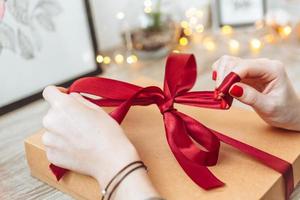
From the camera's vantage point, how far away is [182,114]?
63cm

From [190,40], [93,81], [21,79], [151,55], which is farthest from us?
[190,40]

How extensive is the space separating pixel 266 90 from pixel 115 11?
684 mm

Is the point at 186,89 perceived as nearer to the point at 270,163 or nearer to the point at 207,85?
the point at 270,163

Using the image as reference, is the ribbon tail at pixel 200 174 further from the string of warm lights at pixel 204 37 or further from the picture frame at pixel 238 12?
the picture frame at pixel 238 12

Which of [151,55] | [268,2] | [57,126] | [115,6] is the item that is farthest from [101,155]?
[268,2]

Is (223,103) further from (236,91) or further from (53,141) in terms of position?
(53,141)

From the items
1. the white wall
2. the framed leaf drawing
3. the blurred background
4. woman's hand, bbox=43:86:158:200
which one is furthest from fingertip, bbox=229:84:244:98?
the white wall

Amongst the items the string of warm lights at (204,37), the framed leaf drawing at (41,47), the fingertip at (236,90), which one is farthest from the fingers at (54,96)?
the string of warm lights at (204,37)

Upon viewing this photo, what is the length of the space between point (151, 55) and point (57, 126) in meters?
0.60

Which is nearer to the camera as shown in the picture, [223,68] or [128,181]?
[128,181]

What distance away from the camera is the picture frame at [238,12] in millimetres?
1246

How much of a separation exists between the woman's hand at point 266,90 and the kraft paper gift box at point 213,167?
0.03 meters

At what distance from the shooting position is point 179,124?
61 cm

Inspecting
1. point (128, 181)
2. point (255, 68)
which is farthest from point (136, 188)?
point (255, 68)
